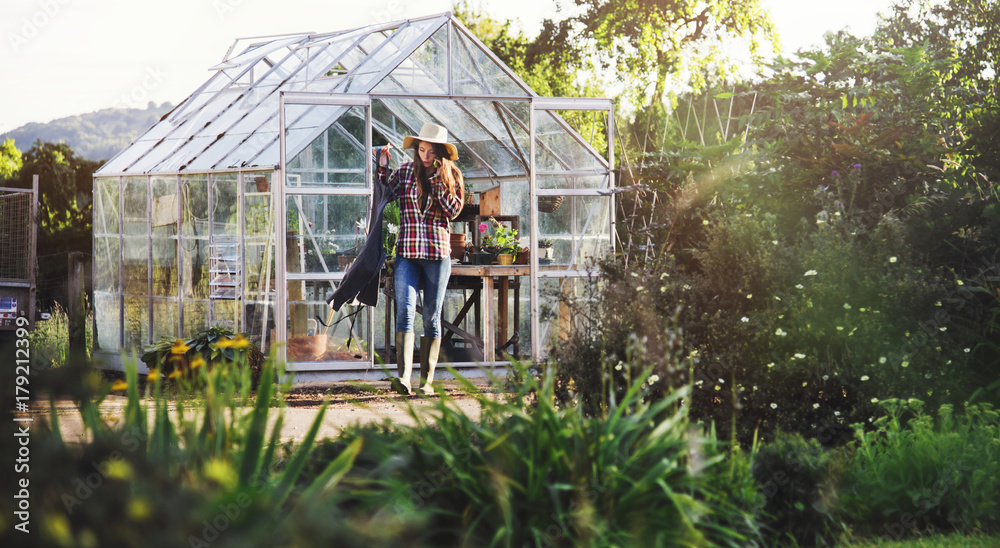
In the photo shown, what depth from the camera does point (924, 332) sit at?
14.6 feet

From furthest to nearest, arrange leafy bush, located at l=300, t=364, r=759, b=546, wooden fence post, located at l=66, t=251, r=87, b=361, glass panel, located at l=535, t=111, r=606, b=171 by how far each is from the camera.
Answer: wooden fence post, located at l=66, t=251, r=87, b=361
glass panel, located at l=535, t=111, r=606, b=171
leafy bush, located at l=300, t=364, r=759, b=546

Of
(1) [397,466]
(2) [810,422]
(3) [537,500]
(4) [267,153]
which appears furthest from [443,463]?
(4) [267,153]

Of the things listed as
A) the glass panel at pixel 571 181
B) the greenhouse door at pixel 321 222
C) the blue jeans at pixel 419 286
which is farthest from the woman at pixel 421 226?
the glass panel at pixel 571 181

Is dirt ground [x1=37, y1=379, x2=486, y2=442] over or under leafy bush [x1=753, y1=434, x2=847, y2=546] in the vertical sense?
under

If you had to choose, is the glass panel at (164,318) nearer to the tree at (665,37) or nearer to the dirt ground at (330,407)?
the dirt ground at (330,407)

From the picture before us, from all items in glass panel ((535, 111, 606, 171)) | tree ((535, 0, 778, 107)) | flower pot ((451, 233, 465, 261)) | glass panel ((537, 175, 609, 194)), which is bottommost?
flower pot ((451, 233, 465, 261))

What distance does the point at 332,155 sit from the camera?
9.14 m

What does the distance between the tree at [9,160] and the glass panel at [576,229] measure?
13.3 m

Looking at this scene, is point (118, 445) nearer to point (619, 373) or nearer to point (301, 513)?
point (301, 513)

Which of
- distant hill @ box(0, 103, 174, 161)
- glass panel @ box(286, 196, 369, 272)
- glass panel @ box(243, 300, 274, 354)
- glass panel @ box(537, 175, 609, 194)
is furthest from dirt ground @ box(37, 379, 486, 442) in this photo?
distant hill @ box(0, 103, 174, 161)

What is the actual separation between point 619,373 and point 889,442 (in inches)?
53.0

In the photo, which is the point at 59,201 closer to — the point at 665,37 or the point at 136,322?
the point at 136,322

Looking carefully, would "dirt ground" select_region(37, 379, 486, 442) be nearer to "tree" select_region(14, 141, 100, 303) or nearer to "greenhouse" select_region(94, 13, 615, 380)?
"greenhouse" select_region(94, 13, 615, 380)

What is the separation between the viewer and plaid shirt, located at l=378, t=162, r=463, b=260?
21.0ft
